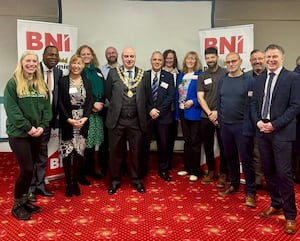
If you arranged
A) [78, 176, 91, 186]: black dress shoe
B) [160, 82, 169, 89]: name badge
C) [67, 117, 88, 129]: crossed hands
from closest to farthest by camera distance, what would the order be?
1. [67, 117, 88, 129]: crossed hands
2. [78, 176, 91, 186]: black dress shoe
3. [160, 82, 169, 89]: name badge

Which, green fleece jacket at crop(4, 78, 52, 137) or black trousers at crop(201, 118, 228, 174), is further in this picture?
black trousers at crop(201, 118, 228, 174)

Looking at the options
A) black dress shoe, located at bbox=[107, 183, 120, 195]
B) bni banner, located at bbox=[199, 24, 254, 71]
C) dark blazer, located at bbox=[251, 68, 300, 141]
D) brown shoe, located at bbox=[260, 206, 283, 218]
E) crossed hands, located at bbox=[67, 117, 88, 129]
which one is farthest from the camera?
bni banner, located at bbox=[199, 24, 254, 71]

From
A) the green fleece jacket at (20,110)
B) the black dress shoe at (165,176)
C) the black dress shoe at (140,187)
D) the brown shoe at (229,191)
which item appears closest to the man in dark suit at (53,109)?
the green fleece jacket at (20,110)

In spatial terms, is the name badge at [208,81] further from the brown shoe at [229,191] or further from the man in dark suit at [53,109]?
the man in dark suit at [53,109]

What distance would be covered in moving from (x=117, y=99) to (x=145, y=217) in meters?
1.29

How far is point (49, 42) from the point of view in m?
4.24

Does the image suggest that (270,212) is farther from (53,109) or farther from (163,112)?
(53,109)

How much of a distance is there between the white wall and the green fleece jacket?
7.72 feet

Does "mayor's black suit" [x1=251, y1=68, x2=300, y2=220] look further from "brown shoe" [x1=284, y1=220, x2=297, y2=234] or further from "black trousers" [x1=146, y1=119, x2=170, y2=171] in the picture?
"black trousers" [x1=146, y1=119, x2=170, y2=171]

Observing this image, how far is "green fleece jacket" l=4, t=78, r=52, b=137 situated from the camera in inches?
113

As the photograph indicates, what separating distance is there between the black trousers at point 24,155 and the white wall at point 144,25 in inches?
96.7

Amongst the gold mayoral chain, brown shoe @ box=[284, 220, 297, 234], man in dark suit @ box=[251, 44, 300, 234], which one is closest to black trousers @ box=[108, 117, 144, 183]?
the gold mayoral chain

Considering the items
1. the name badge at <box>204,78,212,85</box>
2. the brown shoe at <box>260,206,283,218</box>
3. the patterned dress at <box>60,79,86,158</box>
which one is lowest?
the brown shoe at <box>260,206,283,218</box>

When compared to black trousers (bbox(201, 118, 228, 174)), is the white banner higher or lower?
higher
